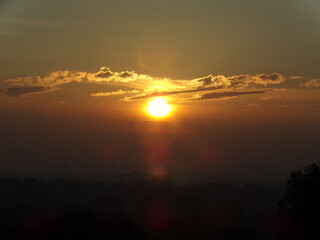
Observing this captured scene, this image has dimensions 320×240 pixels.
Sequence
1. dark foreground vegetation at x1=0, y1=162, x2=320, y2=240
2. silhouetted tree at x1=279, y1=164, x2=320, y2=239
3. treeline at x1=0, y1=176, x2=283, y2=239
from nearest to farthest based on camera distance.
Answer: silhouetted tree at x1=279, y1=164, x2=320, y2=239 → dark foreground vegetation at x1=0, y1=162, x2=320, y2=240 → treeline at x1=0, y1=176, x2=283, y2=239

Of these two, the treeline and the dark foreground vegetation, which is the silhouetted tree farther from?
the treeline

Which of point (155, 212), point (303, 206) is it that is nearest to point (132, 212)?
point (155, 212)

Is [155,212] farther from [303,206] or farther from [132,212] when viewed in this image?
[303,206]

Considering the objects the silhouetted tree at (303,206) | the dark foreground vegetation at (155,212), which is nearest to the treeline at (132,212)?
the dark foreground vegetation at (155,212)

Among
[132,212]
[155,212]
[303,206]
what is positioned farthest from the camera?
[132,212]

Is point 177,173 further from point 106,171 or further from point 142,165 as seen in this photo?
point 106,171

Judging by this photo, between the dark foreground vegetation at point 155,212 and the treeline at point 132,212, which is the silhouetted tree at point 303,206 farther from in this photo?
the treeline at point 132,212

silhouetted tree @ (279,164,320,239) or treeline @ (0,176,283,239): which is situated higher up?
treeline @ (0,176,283,239)

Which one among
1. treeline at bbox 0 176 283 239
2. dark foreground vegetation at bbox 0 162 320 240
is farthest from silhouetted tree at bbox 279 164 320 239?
treeline at bbox 0 176 283 239
